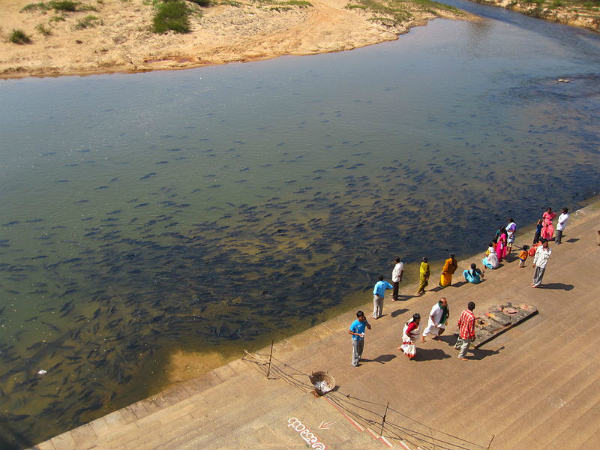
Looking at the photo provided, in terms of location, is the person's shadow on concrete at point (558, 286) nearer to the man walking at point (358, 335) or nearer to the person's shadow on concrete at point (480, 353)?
the person's shadow on concrete at point (480, 353)

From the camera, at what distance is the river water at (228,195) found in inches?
574

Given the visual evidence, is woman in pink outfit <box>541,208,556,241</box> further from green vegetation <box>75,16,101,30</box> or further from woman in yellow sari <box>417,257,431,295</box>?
green vegetation <box>75,16,101,30</box>

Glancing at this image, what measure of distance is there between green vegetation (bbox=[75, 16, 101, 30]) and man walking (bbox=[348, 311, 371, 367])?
4318 centimetres

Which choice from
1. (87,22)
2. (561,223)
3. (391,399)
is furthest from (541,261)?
(87,22)

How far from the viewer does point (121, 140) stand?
27.8 m

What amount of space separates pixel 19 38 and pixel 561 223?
142ft

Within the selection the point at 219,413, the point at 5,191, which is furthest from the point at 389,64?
the point at 219,413

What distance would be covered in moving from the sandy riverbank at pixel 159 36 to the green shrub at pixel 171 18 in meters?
0.68

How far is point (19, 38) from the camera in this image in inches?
1606

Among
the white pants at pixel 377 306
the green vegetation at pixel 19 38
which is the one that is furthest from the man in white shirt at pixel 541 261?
the green vegetation at pixel 19 38

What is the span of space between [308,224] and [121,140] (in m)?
13.9

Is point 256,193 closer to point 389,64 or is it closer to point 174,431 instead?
point 174,431

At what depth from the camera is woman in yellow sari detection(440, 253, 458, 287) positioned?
1487 cm

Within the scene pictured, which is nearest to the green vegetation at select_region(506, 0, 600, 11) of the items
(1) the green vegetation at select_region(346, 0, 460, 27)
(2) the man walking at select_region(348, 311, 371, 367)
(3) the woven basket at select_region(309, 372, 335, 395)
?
(1) the green vegetation at select_region(346, 0, 460, 27)
